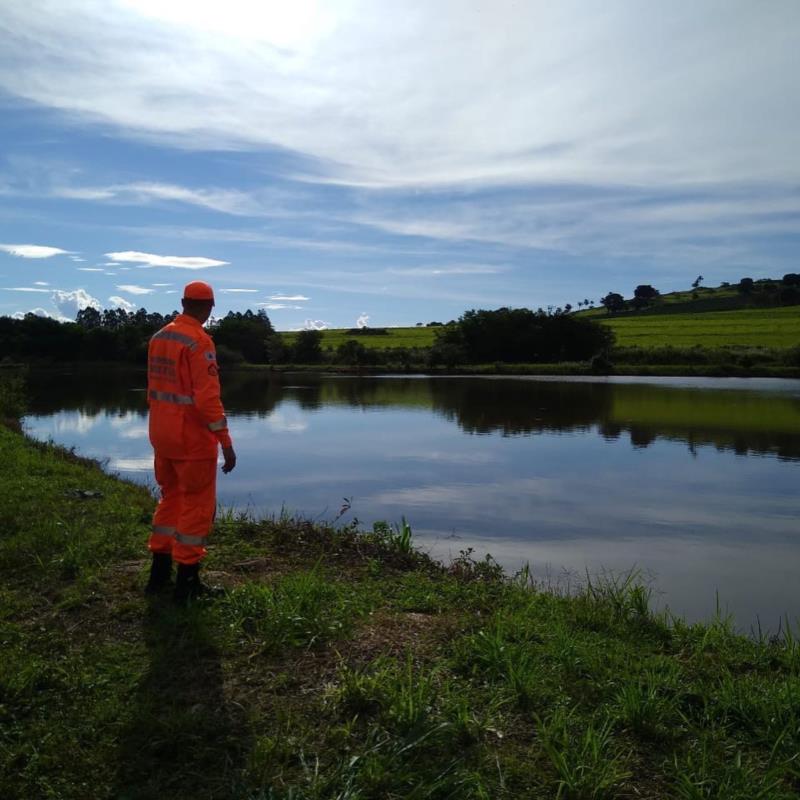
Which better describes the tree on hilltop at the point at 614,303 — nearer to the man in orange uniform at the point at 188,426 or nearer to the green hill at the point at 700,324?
the green hill at the point at 700,324

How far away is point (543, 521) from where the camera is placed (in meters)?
10.5

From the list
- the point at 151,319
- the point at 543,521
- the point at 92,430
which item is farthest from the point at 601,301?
the point at 543,521

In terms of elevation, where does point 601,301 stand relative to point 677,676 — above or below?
above

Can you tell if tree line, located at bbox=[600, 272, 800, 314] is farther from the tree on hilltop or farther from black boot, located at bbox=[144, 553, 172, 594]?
black boot, located at bbox=[144, 553, 172, 594]

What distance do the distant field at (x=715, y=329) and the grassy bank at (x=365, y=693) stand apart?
194 feet

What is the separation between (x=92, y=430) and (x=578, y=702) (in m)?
21.4

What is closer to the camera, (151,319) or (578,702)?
(578,702)

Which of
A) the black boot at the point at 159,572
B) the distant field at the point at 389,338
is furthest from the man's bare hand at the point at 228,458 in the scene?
the distant field at the point at 389,338

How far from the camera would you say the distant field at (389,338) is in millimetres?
82875

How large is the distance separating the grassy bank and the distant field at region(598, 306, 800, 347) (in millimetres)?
59003

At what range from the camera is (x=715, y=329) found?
72375 millimetres

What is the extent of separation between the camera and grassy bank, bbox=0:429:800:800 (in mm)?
2873

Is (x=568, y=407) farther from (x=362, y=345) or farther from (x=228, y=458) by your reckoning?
(x=362, y=345)

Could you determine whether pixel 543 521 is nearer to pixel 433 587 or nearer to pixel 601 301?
pixel 433 587
